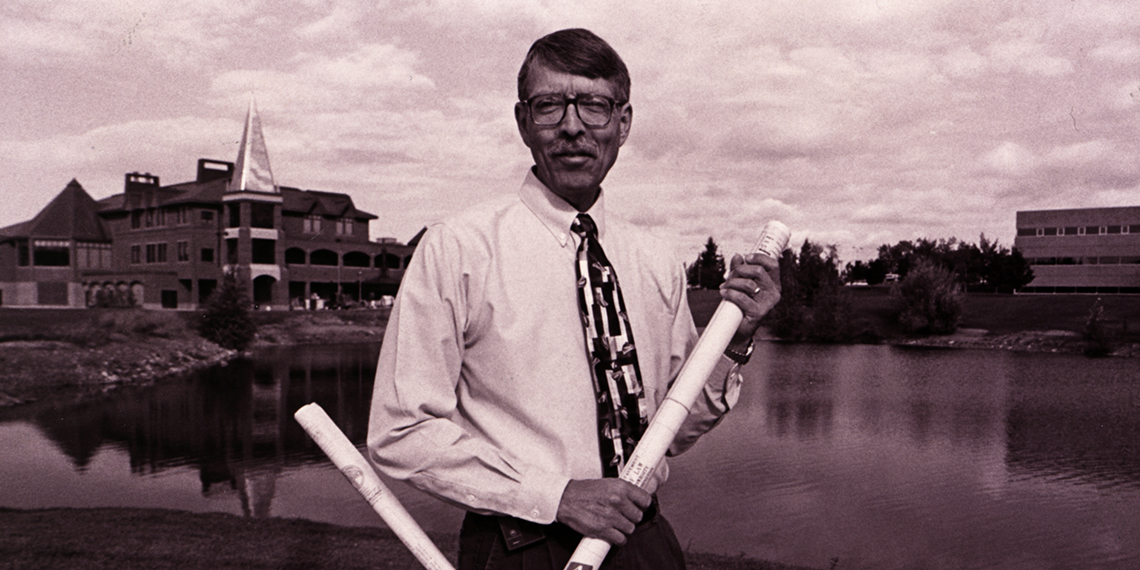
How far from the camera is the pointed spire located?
209 ft

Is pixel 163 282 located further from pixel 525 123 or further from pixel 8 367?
pixel 525 123

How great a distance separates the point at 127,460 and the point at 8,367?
13401mm

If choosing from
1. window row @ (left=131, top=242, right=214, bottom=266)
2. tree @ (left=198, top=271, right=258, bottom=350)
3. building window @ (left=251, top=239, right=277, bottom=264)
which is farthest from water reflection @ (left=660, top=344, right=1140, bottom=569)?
window row @ (left=131, top=242, right=214, bottom=266)

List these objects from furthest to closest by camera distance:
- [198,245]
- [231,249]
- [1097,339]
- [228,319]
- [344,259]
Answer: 1. [344,259]
2. [231,249]
3. [198,245]
4. [1097,339]
5. [228,319]

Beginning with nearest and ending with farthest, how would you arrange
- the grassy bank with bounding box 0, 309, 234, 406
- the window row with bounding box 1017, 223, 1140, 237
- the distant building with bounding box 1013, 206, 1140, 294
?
the grassy bank with bounding box 0, 309, 234, 406 < the distant building with bounding box 1013, 206, 1140, 294 < the window row with bounding box 1017, 223, 1140, 237

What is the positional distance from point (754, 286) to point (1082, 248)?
89.4m

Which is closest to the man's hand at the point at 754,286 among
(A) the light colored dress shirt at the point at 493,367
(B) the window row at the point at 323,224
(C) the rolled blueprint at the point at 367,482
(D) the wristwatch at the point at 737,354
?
(D) the wristwatch at the point at 737,354

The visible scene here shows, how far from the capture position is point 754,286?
7.31ft

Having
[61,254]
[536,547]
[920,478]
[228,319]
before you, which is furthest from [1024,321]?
[536,547]

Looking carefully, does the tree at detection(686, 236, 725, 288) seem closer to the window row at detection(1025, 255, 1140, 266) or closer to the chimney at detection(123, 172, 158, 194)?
the window row at detection(1025, 255, 1140, 266)

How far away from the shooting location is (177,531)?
28.8 feet

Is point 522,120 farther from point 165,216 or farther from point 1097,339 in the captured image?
point 165,216

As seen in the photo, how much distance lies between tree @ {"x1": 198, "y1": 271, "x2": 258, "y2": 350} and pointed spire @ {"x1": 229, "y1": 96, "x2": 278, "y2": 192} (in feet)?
64.3

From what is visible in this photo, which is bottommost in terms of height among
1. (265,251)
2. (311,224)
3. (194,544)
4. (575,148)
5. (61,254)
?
(194,544)
